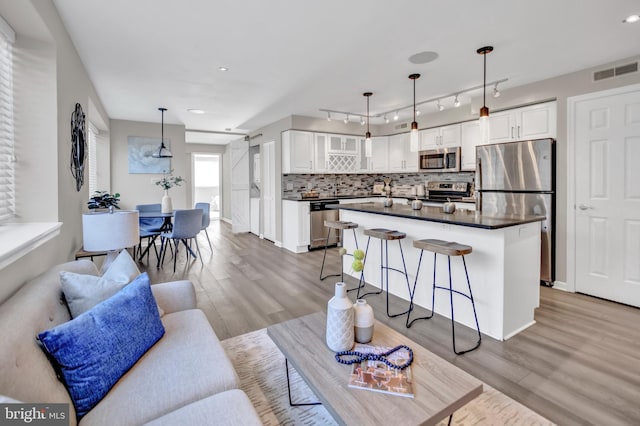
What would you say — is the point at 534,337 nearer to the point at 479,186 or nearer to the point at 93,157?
the point at 479,186

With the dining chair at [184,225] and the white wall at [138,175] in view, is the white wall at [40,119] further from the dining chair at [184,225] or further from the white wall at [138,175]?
the white wall at [138,175]

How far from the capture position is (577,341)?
248 centimetres

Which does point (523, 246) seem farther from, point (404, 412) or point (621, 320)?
point (404, 412)

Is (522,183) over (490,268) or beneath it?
over

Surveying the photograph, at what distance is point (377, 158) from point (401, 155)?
55 cm

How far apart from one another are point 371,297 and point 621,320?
7.44 ft

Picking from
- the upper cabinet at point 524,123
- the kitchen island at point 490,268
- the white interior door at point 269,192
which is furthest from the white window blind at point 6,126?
the upper cabinet at point 524,123

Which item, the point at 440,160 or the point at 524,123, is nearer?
the point at 524,123

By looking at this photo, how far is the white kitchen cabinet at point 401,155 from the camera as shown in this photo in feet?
20.1

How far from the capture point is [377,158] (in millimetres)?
6695

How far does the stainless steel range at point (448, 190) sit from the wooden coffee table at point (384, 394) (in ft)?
13.7

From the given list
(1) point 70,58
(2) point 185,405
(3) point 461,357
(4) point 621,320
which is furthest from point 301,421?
(1) point 70,58

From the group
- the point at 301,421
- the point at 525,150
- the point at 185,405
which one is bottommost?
the point at 301,421

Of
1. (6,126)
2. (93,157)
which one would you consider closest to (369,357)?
(6,126)
